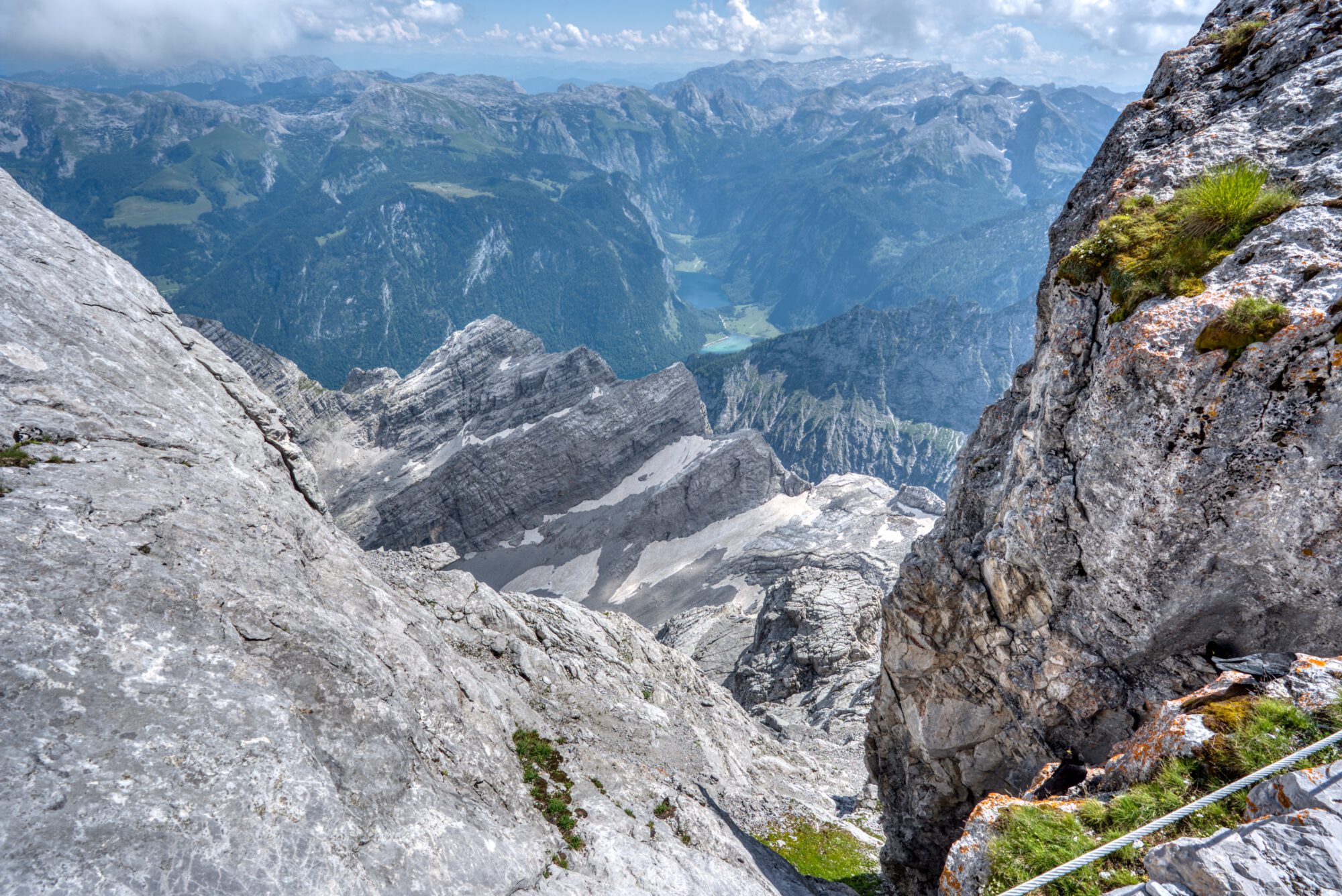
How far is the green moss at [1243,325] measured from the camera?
11031mm

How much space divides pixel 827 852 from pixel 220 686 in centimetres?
2179

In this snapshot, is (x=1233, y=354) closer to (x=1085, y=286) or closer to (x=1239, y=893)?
(x=1085, y=286)

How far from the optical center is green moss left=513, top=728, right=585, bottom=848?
15484 millimetres

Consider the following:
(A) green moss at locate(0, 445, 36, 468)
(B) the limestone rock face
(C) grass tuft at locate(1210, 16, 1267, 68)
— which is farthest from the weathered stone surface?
(A) green moss at locate(0, 445, 36, 468)

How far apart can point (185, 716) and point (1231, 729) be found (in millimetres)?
16247

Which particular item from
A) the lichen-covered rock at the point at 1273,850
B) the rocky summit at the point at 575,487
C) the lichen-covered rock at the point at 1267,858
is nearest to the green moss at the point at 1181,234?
the lichen-covered rock at the point at 1273,850

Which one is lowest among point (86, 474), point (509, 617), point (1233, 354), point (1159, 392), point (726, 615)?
point (726, 615)

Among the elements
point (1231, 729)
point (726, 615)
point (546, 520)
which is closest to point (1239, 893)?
point (1231, 729)

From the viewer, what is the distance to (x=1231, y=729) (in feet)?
31.3

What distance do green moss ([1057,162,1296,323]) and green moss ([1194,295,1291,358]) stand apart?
39.3 inches

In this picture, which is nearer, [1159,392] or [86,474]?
[1159,392]

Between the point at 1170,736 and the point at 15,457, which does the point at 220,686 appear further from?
the point at 1170,736

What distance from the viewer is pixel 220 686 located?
37.6 feet

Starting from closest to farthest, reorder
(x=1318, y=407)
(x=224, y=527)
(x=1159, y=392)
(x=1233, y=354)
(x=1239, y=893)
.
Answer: (x=1239, y=893)
(x=1318, y=407)
(x=1233, y=354)
(x=1159, y=392)
(x=224, y=527)
